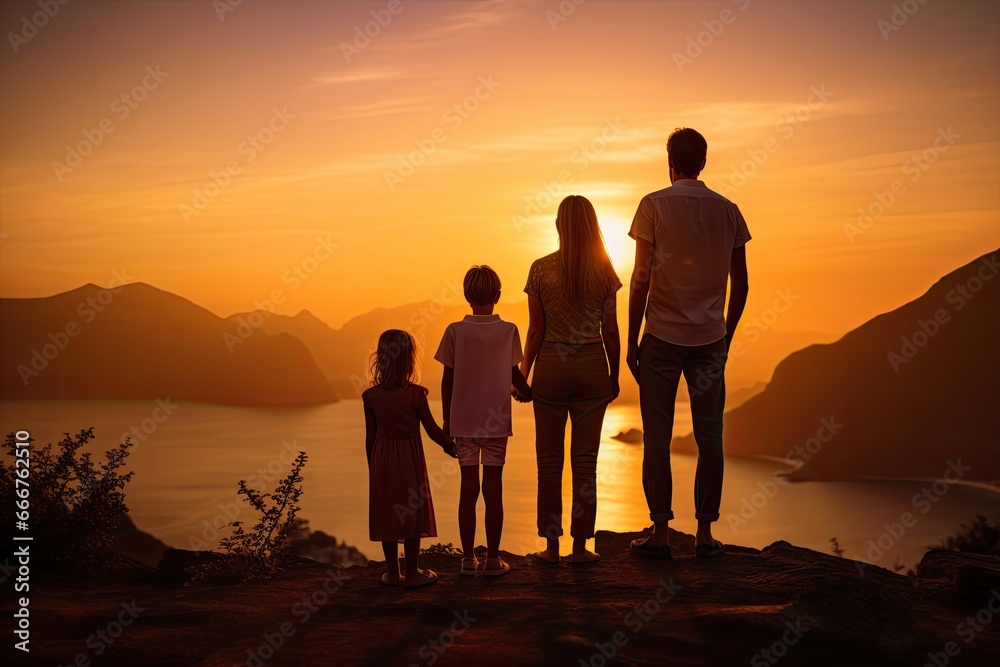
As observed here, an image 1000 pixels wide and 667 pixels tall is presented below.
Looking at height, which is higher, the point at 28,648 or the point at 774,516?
the point at 28,648

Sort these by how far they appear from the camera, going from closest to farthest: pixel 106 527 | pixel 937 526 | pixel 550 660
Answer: pixel 550 660, pixel 106 527, pixel 937 526

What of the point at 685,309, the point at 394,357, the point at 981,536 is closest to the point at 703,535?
the point at 685,309

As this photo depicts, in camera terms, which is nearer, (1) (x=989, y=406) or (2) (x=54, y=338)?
(2) (x=54, y=338)

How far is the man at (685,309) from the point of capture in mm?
5512

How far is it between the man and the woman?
25cm

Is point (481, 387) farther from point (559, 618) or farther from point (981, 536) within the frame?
point (981, 536)

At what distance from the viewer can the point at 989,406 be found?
99.1 meters

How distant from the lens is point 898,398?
108625mm

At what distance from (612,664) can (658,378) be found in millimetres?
2062

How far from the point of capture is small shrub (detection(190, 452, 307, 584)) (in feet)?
20.9

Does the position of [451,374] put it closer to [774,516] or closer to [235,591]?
[235,591]

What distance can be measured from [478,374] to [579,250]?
3.45ft

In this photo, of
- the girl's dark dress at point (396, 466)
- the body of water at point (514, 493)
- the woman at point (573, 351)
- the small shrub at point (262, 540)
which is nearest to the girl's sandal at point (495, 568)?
the woman at point (573, 351)

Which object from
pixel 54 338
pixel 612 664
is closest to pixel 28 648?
pixel 612 664
